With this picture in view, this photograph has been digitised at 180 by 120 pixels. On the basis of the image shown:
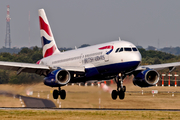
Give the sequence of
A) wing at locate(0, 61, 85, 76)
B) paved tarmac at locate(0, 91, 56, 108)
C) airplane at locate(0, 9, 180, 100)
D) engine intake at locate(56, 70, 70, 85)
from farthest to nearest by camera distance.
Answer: paved tarmac at locate(0, 91, 56, 108) < wing at locate(0, 61, 85, 76) < engine intake at locate(56, 70, 70, 85) < airplane at locate(0, 9, 180, 100)

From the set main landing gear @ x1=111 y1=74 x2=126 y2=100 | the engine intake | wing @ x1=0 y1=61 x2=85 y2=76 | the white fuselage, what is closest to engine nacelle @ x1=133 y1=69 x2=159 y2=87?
main landing gear @ x1=111 y1=74 x2=126 y2=100

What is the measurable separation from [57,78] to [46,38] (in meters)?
15.9

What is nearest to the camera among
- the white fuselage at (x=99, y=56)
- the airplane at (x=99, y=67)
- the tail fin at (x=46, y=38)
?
the white fuselage at (x=99, y=56)

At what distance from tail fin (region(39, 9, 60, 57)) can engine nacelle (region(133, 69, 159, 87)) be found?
555 inches

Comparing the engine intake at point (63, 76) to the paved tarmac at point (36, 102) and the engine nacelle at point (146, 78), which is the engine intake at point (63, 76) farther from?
the paved tarmac at point (36, 102)

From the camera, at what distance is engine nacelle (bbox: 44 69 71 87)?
155 ft

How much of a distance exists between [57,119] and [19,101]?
2938cm

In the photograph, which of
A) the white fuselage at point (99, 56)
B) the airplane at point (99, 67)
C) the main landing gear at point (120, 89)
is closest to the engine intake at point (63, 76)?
the airplane at point (99, 67)

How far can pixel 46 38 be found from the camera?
205 ft

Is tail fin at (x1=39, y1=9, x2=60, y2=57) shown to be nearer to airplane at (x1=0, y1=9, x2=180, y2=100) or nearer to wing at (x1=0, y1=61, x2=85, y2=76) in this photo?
airplane at (x1=0, y1=9, x2=180, y2=100)

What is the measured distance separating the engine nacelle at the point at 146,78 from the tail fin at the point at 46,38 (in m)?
14.1

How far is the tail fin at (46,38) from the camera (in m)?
61.0

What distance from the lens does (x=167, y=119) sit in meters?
42.2

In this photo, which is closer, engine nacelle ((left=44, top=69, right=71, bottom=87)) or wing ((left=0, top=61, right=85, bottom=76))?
engine nacelle ((left=44, top=69, right=71, bottom=87))
